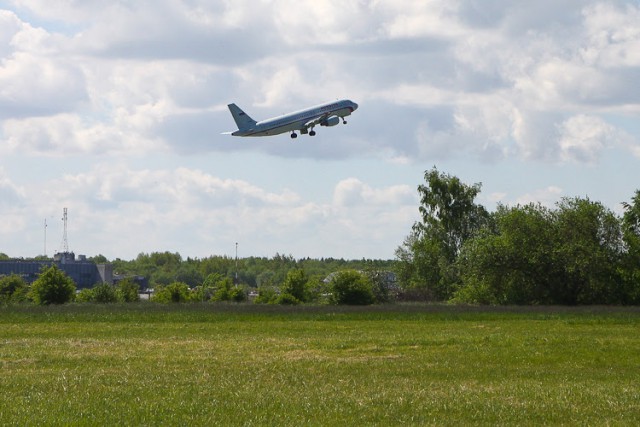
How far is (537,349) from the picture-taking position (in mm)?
34062

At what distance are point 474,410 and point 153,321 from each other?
1331 inches

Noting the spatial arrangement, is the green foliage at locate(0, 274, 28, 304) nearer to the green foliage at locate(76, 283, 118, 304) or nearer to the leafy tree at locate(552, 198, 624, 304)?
the green foliage at locate(76, 283, 118, 304)

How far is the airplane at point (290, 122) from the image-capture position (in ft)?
284

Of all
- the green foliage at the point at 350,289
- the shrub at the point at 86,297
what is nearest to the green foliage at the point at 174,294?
the shrub at the point at 86,297

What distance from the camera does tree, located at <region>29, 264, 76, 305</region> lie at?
286 feet

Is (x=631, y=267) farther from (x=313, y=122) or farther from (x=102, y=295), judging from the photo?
(x=102, y=295)

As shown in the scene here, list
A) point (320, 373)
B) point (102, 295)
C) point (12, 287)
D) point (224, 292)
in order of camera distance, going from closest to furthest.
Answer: point (320, 373) → point (102, 295) → point (224, 292) → point (12, 287)

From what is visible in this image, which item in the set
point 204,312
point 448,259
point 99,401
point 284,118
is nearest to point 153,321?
point 204,312

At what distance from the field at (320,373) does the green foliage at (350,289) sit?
115ft

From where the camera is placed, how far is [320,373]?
92.1 feet

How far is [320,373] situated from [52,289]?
209 ft

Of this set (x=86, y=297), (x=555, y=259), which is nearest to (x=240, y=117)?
(x=86, y=297)

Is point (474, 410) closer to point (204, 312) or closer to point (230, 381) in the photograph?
point (230, 381)

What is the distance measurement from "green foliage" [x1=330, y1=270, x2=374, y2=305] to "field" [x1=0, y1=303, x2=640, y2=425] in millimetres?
35047
